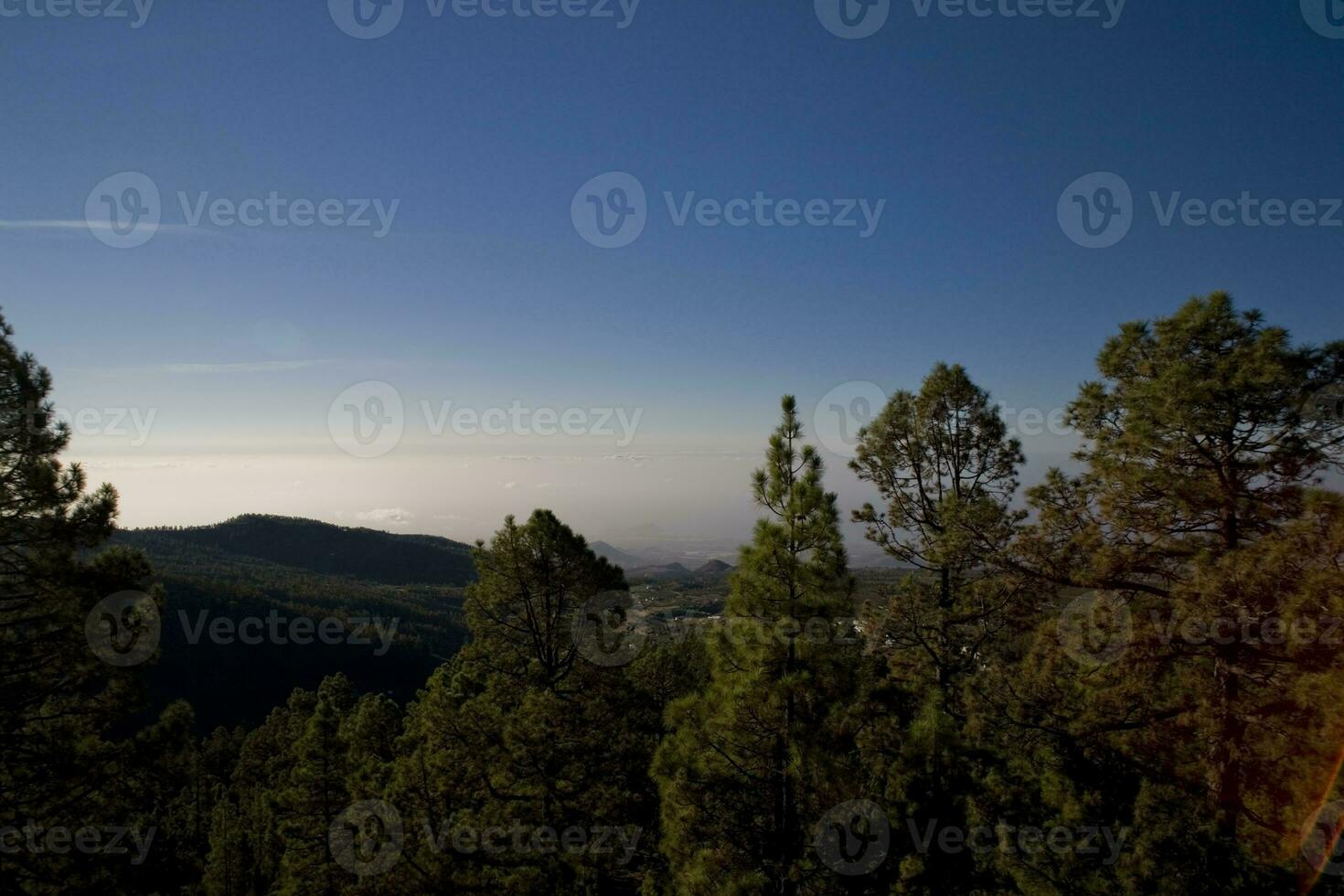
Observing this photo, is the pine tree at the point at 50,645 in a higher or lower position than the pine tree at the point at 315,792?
higher

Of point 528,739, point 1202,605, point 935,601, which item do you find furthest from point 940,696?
point 528,739

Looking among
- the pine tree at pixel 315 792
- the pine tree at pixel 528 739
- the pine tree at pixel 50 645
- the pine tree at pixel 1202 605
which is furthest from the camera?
the pine tree at pixel 315 792

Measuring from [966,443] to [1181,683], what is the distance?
20.6 feet

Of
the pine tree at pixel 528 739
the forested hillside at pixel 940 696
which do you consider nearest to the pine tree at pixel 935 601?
the forested hillside at pixel 940 696

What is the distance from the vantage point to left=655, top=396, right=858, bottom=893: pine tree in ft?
32.6

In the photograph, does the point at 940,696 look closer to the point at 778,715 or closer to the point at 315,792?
the point at 778,715

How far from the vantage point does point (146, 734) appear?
9891mm

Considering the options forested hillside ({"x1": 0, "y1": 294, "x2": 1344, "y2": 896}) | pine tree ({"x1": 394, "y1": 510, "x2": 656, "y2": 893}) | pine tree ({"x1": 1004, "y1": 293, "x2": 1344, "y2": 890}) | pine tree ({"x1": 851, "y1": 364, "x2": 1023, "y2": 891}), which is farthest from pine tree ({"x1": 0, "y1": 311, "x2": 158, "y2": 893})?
pine tree ({"x1": 1004, "y1": 293, "x2": 1344, "y2": 890})

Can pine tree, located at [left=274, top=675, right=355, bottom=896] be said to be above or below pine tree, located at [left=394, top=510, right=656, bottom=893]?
below

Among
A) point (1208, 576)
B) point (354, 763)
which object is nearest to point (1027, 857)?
point (1208, 576)

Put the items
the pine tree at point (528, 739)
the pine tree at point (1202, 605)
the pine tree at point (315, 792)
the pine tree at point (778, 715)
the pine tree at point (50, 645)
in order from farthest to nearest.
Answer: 1. the pine tree at point (315, 792)
2. the pine tree at point (528, 739)
3. the pine tree at point (778, 715)
4. the pine tree at point (50, 645)
5. the pine tree at point (1202, 605)

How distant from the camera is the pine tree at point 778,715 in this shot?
995 cm

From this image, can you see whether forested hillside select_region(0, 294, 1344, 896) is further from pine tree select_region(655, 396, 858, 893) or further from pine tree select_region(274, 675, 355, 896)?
pine tree select_region(274, 675, 355, 896)

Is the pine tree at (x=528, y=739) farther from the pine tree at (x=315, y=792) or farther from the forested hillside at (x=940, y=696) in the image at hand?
the pine tree at (x=315, y=792)
